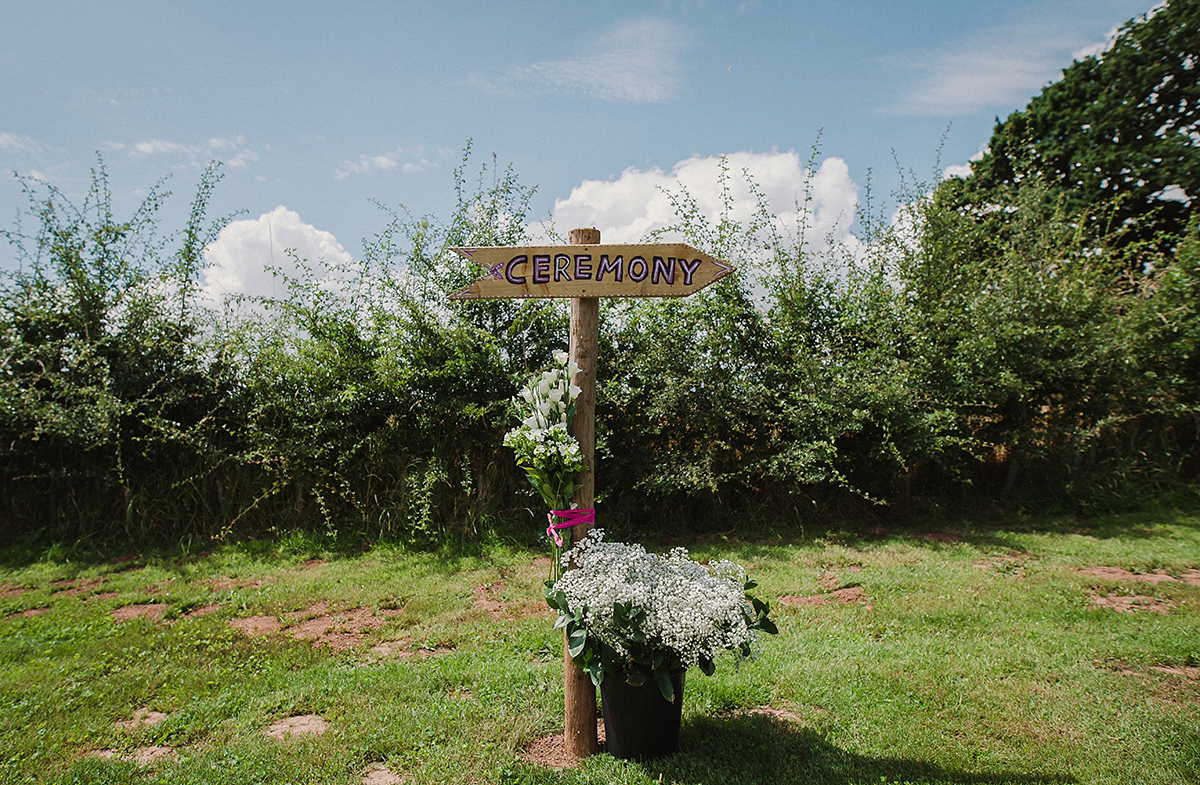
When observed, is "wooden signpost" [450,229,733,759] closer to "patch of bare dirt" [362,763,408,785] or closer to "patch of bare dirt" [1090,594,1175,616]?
"patch of bare dirt" [362,763,408,785]

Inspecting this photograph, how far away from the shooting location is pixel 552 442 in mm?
2832

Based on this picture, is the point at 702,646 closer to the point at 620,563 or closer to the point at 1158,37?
the point at 620,563

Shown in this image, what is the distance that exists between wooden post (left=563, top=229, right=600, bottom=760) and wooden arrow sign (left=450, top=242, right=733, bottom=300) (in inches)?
4.2

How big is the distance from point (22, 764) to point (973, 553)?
686cm

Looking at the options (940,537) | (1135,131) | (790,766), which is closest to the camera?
(790,766)

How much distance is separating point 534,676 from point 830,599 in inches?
100

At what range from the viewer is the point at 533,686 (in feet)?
11.3

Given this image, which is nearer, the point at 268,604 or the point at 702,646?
A: the point at 702,646

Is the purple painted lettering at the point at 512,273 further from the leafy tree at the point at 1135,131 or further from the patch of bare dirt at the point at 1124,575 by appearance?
the leafy tree at the point at 1135,131

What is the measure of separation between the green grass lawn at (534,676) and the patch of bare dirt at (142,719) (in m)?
0.02

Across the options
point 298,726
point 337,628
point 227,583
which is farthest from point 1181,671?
point 227,583

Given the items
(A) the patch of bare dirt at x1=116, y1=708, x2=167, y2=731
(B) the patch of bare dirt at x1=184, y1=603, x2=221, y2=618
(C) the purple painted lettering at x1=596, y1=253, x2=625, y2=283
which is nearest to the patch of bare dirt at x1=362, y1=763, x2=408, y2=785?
(A) the patch of bare dirt at x1=116, y1=708, x2=167, y2=731

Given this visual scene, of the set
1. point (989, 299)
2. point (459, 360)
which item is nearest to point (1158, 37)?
point (989, 299)

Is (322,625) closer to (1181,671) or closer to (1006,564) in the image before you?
(1181,671)
